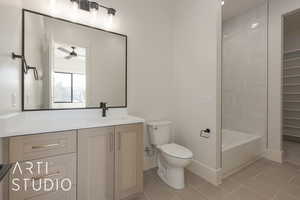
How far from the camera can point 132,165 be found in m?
1.50

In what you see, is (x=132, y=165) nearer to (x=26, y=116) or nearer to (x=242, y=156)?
(x=26, y=116)

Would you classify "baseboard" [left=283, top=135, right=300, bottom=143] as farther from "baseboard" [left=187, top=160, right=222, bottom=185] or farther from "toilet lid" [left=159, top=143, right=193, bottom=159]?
"toilet lid" [left=159, top=143, right=193, bottom=159]

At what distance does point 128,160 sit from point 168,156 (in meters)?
0.52

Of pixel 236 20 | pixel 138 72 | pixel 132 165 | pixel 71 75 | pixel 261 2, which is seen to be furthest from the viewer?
pixel 236 20

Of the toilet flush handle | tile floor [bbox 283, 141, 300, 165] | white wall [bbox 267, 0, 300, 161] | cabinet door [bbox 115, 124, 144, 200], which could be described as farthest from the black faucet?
tile floor [bbox 283, 141, 300, 165]

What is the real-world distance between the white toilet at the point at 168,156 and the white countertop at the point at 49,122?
20.6 inches

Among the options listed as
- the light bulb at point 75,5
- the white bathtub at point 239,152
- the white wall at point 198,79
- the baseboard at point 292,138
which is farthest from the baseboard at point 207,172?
the baseboard at point 292,138

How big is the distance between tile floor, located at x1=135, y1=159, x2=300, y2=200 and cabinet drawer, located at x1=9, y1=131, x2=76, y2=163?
0.99 m

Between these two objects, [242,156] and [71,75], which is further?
[242,156]

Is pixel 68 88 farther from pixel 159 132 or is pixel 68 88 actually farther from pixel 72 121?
pixel 159 132

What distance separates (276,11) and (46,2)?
11.1ft

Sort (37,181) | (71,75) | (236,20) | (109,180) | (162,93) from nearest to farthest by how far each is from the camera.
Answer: (37,181) → (109,180) → (71,75) → (162,93) → (236,20)

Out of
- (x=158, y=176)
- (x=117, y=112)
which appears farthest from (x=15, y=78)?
(x=158, y=176)

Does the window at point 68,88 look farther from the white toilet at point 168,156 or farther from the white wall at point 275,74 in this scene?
the white wall at point 275,74
